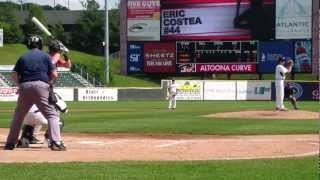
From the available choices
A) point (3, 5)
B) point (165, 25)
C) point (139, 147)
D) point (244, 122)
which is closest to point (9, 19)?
point (3, 5)

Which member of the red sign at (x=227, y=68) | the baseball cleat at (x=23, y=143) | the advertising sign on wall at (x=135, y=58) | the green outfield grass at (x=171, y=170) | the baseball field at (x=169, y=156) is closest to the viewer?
the green outfield grass at (x=171, y=170)

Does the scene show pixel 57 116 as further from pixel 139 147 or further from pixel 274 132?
pixel 274 132

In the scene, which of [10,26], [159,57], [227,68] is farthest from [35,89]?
[10,26]

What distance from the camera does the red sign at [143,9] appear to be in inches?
2146

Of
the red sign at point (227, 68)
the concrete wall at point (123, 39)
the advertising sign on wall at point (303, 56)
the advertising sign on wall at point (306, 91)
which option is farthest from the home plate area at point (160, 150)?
the concrete wall at point (123, 39)

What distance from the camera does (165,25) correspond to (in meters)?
53.9

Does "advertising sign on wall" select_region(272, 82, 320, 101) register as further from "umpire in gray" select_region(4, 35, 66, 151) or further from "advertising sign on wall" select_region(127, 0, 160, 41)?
"umpire in gray" select_region(4, 35, 66, 151)

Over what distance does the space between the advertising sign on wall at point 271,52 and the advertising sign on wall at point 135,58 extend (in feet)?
31.0

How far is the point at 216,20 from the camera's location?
52156mm

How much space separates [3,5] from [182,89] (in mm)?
66320

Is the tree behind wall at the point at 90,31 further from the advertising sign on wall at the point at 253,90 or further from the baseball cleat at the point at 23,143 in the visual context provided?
the baseball cleat at the point at 23,143

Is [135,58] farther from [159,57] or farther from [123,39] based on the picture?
[123,39]

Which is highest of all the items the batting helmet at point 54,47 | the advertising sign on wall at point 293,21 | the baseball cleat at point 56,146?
the advertising sign on wall at point 293,21

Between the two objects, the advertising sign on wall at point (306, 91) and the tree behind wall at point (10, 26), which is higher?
the tree behind wall at point (10, 26)
